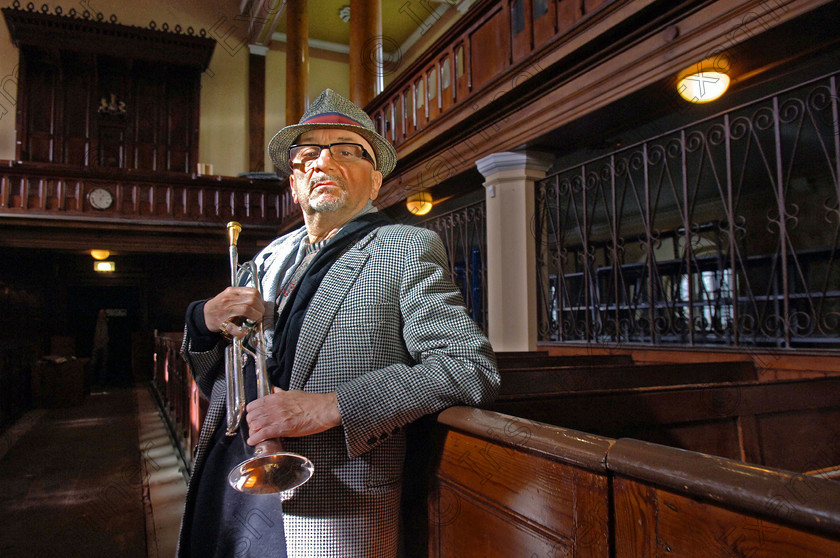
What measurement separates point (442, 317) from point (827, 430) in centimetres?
169

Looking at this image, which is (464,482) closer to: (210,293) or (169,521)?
(169,521)

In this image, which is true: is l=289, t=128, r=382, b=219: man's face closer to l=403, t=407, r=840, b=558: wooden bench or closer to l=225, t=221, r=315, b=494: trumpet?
Result: l=225, t=221, r=315, b=494: trumpet

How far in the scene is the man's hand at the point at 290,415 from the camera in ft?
3.07

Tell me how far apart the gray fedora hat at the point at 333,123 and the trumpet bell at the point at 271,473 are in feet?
2.47

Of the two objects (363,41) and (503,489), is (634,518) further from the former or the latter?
(363,41)

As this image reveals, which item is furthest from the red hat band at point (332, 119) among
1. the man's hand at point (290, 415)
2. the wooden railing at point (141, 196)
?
the wooden railing at point (141, 196)

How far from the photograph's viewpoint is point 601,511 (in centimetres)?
73

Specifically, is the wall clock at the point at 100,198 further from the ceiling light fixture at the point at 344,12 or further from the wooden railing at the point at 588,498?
the wooden railing at the point at 588,498

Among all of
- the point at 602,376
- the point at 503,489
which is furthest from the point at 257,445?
the point at 602,376

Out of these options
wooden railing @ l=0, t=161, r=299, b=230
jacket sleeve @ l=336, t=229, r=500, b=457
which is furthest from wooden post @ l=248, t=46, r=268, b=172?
jacket sleeve @ l=336, t=229, r=500, b=457

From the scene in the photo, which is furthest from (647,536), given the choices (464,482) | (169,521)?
(169,521)

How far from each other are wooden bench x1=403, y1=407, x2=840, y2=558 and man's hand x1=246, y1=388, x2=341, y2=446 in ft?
0.73

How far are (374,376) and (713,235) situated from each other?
7.70 meters

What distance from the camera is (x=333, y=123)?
1.28 metres
